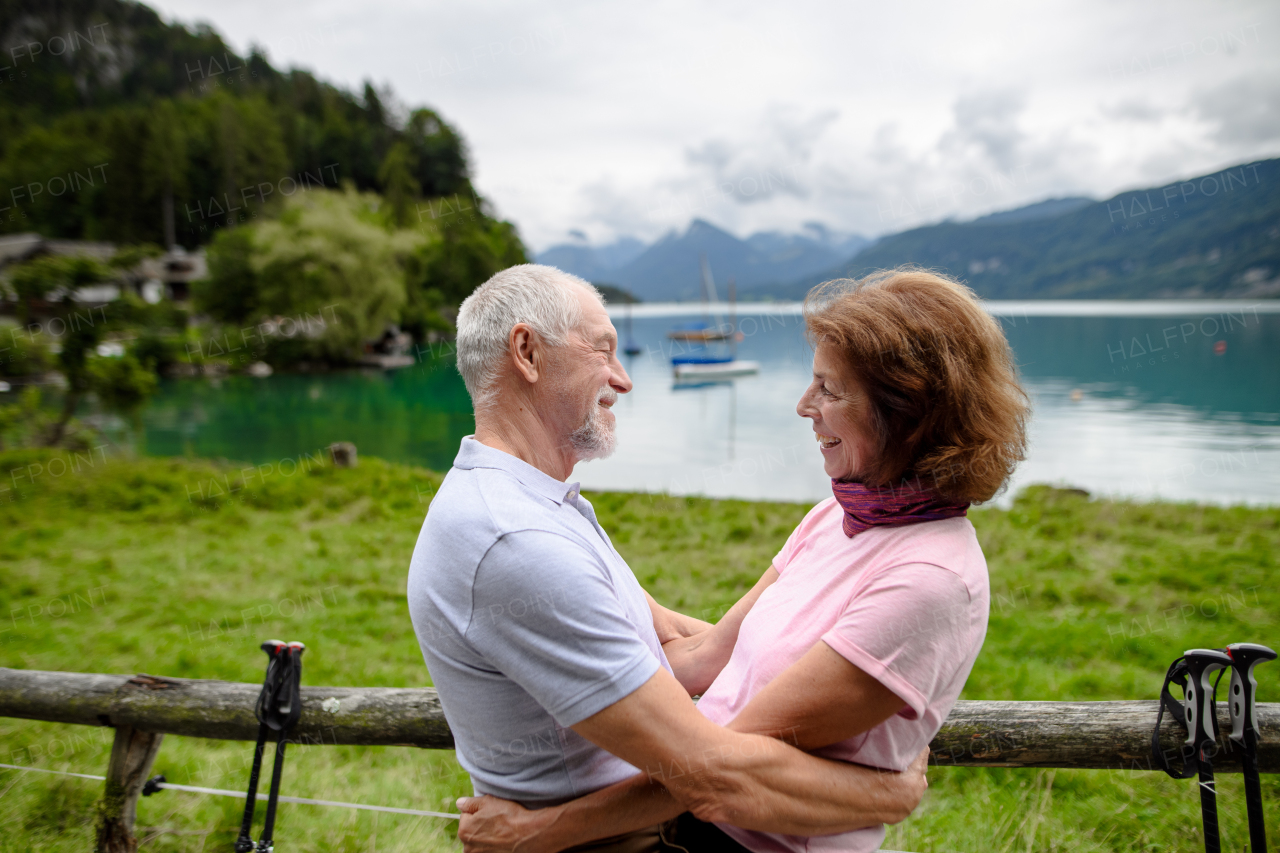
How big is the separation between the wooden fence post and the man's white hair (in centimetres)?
233

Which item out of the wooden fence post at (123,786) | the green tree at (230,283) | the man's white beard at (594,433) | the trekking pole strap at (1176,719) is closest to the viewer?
the man's white beard at (594,433)

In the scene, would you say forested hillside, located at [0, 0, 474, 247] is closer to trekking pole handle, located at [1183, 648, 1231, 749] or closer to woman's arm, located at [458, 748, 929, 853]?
woman's arm, located at [458, 748, 929, 853]

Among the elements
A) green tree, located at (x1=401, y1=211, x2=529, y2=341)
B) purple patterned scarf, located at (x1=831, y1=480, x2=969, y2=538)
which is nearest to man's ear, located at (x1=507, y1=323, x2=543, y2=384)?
purple patterned scarf, located at (x1=831, y1=480, x2=969, y2=538)

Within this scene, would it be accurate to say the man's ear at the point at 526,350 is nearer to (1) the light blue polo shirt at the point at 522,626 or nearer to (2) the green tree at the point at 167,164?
(1) the light blue polo shirt at the point at 522,626

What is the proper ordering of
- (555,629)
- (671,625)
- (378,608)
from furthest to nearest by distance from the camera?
(378,608)
(671,625)
(555,629)

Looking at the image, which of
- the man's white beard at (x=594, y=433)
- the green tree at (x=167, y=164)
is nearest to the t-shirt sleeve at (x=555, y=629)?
the man's white beard at (x=594, y=433)

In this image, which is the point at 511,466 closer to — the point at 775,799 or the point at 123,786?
the point at 775,799

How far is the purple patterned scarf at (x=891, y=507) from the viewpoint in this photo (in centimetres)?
149

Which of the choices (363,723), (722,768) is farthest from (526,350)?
(363,723)

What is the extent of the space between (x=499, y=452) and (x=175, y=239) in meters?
70.8

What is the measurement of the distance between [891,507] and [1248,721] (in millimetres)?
1469

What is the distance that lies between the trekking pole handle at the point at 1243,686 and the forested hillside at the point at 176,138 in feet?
152

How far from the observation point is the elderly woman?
1334mm

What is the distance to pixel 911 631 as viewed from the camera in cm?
131
